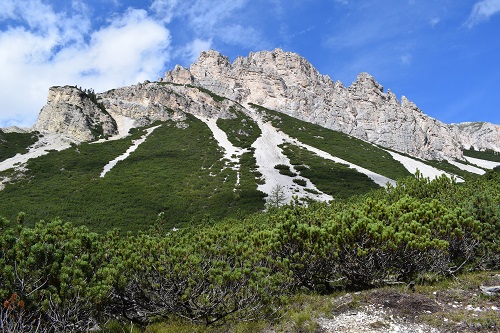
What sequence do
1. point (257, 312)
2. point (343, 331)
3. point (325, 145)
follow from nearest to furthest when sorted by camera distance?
point (343, 331) → point (257, 312) → point (325, 145)

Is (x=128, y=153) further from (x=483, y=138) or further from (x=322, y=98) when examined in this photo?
(x=483, y=138)

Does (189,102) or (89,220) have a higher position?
(189,102)

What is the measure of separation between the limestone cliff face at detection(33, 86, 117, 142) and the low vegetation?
77543mm

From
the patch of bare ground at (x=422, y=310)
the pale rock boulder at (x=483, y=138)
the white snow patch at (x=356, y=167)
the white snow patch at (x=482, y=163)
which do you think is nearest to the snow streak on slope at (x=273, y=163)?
the white snow patch at (x=356, y=167)

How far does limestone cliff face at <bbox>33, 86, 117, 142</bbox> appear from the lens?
79.4m

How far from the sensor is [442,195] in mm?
14453

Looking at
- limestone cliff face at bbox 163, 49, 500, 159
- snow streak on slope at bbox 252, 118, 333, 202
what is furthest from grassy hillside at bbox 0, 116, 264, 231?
limestone cliff face at bbox 163, 49, 500, 159

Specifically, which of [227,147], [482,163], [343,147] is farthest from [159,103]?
[482,163]

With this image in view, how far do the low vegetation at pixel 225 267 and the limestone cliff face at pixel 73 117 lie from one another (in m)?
77.5

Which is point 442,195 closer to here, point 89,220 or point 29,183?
point 89,220

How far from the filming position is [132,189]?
43844 mm

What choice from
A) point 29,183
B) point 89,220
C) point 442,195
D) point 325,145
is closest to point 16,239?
point 442,195

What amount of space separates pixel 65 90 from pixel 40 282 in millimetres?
100685

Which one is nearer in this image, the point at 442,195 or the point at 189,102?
the point at 442,195
